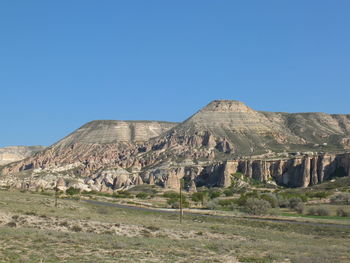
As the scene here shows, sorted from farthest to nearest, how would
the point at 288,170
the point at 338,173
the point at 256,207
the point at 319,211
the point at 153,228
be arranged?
1. the point at 288,170
2. the point at 338,173
3. the point at 319,211
4. the point at 256,207
5. the point at 153,228

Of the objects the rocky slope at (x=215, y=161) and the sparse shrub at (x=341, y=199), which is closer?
the sparse shrub at (x=341, y=199)

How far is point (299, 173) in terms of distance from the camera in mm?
139625

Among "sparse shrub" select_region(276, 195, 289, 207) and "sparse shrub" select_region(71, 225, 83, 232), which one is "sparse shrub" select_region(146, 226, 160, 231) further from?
"sparse shrub" select_region(276, 195, 289, 207)

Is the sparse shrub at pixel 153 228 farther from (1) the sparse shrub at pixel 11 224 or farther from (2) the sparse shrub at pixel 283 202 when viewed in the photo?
(2) the sparse shrub at pixel 283 202

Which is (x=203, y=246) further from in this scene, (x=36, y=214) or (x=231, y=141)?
(x=231, y=141)

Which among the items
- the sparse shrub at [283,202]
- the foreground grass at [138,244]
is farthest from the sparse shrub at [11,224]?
the sparse shrub at [283,202]

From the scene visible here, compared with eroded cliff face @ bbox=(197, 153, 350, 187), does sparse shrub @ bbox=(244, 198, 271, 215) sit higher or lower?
lower

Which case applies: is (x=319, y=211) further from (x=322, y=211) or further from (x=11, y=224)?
(x=11, y=224)


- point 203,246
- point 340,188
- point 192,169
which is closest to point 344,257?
point 203,246

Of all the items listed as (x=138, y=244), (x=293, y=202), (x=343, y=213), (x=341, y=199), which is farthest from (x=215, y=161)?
(x=138, y=244)

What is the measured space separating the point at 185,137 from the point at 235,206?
380 feet

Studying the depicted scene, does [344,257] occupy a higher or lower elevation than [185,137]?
lower

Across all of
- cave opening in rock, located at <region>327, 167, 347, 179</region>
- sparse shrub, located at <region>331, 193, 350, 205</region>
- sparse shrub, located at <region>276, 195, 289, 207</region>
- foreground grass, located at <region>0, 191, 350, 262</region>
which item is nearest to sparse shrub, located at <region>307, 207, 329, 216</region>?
sparse shrub, located at <region>276, 195, 289, 207</region>

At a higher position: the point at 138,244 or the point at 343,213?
the point at 138,244
